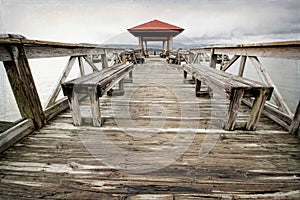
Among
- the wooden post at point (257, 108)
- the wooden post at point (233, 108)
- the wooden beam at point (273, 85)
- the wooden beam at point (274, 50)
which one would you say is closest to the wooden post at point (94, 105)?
the wooden post at point (233, 108)

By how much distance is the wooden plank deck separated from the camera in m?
1.25

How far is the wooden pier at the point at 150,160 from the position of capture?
4.11 feet

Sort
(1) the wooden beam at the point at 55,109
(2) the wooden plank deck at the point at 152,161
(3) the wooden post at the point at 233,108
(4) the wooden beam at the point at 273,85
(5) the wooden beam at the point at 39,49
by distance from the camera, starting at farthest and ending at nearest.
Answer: (1) the wooden beam at the point at 55,109, (4) the wooden beam at the point at 273,85, (3) the wooden post at the point at 233,108, (5) the wooden beam at the point at 39,49, (2) the wooden plank deck at the point at 152,161

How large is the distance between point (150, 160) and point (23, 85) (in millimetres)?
1713

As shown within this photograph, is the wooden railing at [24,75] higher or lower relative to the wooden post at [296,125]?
higher

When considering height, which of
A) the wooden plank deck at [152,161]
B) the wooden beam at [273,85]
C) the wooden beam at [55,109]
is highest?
the wooden beam at [273,85]

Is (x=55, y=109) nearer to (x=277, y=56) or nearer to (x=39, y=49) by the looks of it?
(x=39, y=49)

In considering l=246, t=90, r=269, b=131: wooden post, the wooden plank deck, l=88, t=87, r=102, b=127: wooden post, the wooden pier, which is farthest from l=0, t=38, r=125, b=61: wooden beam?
l=246, t=90, r=269, b=131: wooden post

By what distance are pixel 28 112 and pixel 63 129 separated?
462 mm

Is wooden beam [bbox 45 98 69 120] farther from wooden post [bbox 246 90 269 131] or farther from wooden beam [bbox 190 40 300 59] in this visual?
wooden beam [bbox 190 40 300 59]

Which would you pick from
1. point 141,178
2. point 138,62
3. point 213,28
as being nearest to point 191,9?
point 213,28

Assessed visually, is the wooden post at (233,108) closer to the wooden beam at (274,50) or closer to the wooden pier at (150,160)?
the wooden pier at (150,160)

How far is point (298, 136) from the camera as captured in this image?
201 cm

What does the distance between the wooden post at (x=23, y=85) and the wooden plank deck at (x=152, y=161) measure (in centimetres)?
23
